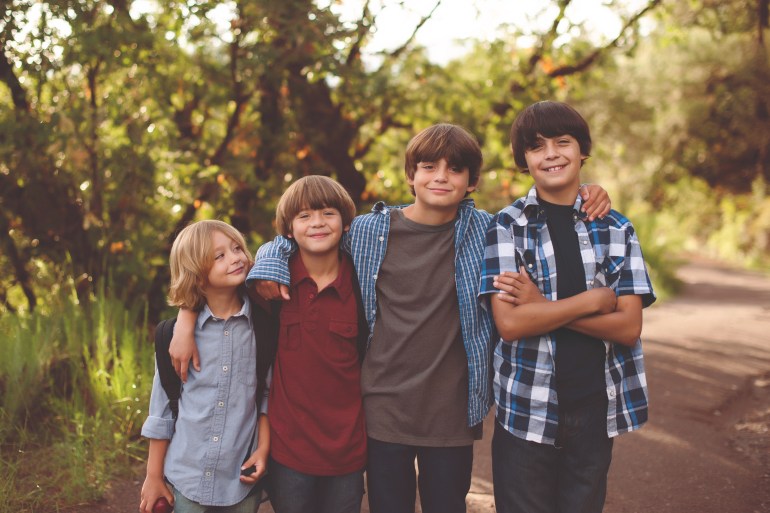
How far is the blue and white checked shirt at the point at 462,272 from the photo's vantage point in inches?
92.5

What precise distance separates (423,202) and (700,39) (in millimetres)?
20399

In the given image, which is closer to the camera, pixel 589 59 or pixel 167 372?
pixel 167 372

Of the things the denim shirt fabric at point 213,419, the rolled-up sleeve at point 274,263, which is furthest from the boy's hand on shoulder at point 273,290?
the denim shirt fabric at point 213,419

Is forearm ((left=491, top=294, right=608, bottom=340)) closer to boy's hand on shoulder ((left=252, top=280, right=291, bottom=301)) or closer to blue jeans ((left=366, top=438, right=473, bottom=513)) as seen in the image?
blue jeans ((left=366, top=438, right=473, bottom=513))

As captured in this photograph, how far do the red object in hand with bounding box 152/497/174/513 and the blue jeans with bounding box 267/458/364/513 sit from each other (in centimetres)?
35

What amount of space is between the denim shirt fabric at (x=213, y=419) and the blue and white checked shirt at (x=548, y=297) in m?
0.87

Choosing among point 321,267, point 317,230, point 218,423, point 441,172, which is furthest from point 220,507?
point 441,172

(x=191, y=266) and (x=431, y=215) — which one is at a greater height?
(x=431, y=215)

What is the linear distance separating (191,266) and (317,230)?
45 cm

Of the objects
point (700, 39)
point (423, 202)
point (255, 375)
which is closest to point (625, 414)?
point (423, 202)

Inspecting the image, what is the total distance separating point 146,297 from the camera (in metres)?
4.93

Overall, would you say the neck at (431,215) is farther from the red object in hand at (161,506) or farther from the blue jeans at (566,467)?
the red object in hand at (161,506)

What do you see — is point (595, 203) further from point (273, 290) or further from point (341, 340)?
point (273, 290)

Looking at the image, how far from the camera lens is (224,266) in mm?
2367
